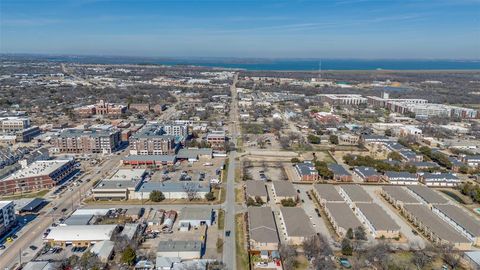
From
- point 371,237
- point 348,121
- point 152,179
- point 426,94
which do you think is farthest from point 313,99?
point 371,237

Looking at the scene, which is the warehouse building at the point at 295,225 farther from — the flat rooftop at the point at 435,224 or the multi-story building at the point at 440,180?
the multi-story building at the point at 440,180

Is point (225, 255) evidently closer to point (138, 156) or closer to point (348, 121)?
point (138, 156)

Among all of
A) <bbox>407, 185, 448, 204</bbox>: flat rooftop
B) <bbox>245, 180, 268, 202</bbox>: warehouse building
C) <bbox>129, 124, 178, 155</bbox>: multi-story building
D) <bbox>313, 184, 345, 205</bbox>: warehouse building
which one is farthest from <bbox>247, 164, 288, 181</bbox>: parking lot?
<bbox>407, 185, 448, 204</bbox>: flat rooftop

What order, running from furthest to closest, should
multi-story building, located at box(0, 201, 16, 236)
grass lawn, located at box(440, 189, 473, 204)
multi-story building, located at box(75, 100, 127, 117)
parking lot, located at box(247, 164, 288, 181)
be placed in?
multi-story building, located at box(75, 100, 127, 117)
parking lot, located at box(247, 164, 288, 181)
grass lawn, located at box(440, 189, 473, 204)
multi-story building, located at box(0, 201, 16, 236)

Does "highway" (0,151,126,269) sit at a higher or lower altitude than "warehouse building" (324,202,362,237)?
lower

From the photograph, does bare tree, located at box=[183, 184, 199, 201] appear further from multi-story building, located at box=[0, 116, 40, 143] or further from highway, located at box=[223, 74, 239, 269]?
multi-story building, located at box=[0, 116, 40, 143]

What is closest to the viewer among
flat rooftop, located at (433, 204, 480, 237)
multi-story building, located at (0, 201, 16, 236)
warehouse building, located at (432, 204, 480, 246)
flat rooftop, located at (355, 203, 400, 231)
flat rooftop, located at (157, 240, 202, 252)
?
flat rooftop, located at (157, 240, 202, 252)

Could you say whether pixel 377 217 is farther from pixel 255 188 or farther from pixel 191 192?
pixel 191 192

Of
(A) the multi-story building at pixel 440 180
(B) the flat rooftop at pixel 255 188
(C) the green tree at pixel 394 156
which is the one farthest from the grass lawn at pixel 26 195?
(C) the green tree at pixel 394 156
